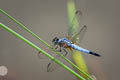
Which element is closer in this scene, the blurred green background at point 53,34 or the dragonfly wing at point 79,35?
the dragonfly wing at point 79,35

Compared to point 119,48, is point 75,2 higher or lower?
higher

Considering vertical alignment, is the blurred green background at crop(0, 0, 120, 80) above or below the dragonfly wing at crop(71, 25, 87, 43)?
below

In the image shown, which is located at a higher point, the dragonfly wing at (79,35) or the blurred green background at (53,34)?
the dragonfly wing at (79,35)

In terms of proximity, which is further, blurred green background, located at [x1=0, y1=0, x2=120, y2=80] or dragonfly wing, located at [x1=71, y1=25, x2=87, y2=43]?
blurred green background, located at [x1=0, y1=0, x2=120, y2=80]

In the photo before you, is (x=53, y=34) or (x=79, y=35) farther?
(x=53, y=34)

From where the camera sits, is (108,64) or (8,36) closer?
(108,64)

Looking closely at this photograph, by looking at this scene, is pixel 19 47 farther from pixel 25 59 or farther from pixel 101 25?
pixel 101 25

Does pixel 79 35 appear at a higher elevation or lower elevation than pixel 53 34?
higher

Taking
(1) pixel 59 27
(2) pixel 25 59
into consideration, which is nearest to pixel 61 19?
(1) pixel 59 27
